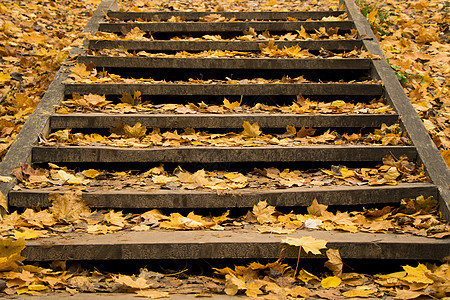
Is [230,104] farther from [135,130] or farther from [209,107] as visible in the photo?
[135,130]

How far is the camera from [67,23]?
19.7ft

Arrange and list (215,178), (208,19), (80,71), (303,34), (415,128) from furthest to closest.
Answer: (208,19) < (303,34) < (80,71) < (415,128) < (215,178)

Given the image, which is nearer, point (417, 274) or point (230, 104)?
point (417, 274)

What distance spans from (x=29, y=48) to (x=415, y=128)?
430 cm

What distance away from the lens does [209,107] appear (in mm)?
3645

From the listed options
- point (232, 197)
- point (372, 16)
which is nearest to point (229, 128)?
point (232, 197)

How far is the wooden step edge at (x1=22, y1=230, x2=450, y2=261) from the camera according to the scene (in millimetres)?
2268

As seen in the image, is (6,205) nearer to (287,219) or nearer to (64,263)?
(64,263)

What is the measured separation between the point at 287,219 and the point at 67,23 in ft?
15.9

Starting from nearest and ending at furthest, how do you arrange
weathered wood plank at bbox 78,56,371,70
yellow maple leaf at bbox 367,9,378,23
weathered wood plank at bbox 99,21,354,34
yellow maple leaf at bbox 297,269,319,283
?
yellow maple leaf at bbox 297,269,319,283
weathered wood plank at bbox 78,56,371,70
weathered wood plank at bbox 99,21,354,34
yellow maple leaf at bbox 367,9,378,23

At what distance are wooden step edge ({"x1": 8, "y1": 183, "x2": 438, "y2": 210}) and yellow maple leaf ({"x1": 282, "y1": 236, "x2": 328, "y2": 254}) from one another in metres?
0.46

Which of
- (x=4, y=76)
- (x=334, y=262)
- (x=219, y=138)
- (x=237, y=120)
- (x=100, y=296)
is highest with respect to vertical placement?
(x=4, y=76)

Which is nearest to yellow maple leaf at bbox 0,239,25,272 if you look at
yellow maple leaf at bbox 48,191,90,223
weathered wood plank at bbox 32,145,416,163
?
yellow maple leaf at bbox 48,191,90,223

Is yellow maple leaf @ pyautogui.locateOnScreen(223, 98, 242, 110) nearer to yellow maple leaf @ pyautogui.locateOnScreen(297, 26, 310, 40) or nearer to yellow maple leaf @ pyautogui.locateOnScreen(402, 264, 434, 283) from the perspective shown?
yellow maple leaf @ pyautogui.locateOnScreen(297, 26, 310, 40)
